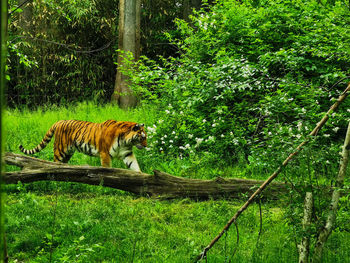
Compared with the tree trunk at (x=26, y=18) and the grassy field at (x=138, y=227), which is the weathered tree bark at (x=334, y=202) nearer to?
the grassy field at (x=138, y=227)

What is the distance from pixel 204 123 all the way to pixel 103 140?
6.58 feet

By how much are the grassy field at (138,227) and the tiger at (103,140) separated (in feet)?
1.88

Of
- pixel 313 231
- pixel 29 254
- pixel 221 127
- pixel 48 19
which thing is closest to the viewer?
pixel 313 231

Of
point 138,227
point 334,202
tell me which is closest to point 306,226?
point 334,202

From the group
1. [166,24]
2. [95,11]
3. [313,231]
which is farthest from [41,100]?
[313,231]

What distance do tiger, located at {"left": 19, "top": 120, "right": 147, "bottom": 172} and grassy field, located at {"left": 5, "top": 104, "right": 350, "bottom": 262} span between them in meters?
0.57

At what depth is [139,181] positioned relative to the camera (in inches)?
195

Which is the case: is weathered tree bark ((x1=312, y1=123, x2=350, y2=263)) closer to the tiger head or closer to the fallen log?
the fallen log

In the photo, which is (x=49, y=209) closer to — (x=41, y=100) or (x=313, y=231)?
(x=313, y=231)

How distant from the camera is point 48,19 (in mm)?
13047

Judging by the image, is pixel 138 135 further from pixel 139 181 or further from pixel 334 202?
pixel 334 202

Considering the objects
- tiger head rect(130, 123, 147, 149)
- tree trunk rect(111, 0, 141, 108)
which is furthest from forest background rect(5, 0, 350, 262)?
tree trunk rect(111, 0, 141, 108)

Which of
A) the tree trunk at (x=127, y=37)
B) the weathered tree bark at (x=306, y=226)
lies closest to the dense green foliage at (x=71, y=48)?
the tree trunk at (x=127, y=37)

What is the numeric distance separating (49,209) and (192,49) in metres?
4.96
